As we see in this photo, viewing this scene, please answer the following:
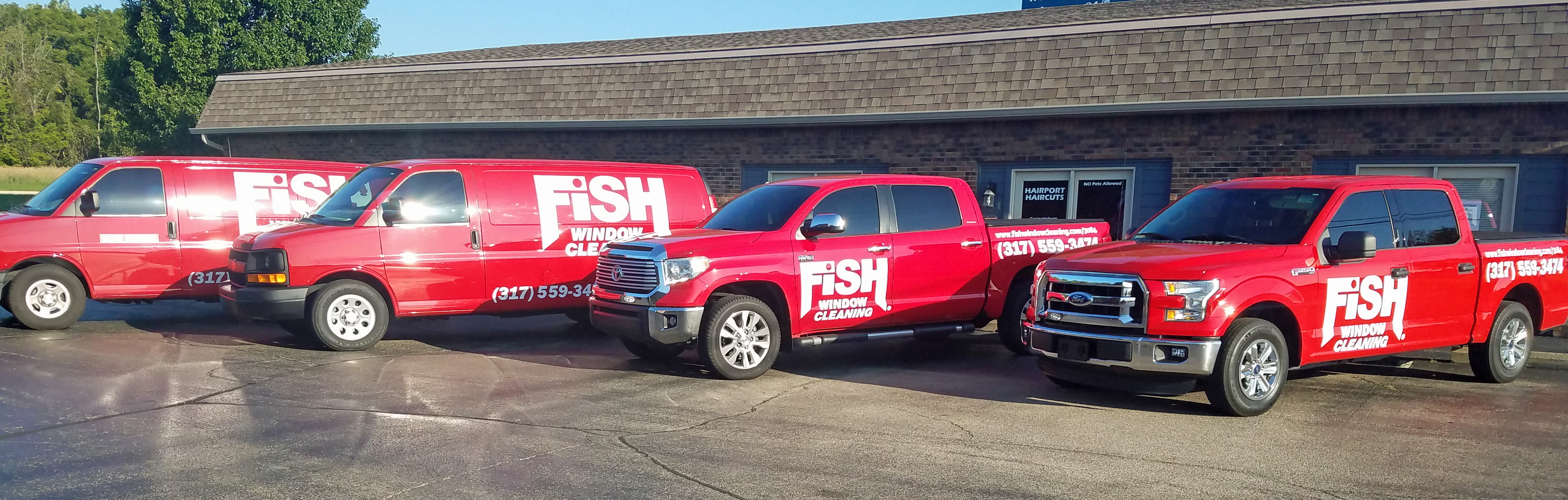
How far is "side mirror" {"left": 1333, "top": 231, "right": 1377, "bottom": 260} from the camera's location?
7.20 metres

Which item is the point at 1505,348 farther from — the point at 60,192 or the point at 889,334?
the point at 60,192

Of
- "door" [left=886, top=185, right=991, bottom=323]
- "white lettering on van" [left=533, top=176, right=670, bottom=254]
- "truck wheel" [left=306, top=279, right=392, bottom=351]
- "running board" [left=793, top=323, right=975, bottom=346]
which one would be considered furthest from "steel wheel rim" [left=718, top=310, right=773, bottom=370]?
"truck wheel" [left=306, top=279, right=392, bottom=351]

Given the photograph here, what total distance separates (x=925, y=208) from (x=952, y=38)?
724cm

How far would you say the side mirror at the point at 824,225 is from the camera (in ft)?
28.1

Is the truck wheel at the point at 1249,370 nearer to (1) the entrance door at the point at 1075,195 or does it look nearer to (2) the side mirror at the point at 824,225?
(2) the side mirror at the point at 824,225

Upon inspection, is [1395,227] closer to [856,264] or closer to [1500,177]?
[856,264]

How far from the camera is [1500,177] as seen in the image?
1262 cm

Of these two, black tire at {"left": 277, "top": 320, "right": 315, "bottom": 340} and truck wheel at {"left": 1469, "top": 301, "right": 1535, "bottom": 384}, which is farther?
black tire at {"left": 277, "top": 320, "right": 315, "bottom": 340}

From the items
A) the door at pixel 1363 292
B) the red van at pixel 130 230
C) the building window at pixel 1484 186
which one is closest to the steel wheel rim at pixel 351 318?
the red van at pixel 130 230

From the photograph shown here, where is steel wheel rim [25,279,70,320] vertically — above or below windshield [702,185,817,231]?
below

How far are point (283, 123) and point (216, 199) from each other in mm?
11185

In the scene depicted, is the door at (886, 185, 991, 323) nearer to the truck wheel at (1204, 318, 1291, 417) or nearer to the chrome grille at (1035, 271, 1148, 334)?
the chrome grille at (1035, 271, 1148, 334)

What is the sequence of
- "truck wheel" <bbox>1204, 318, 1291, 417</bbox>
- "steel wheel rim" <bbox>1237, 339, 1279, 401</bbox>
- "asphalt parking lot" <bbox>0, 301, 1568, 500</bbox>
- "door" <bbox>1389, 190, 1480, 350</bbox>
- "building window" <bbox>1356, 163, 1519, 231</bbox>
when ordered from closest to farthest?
"asphalt parking lot" <bbox>0, 301, 1568, 500</bbox>
"truck wheel" <bbox>1204, 318, 1291, 417</bbox>
"steel wheel rim" <bbox>1237, 339, 1279, 401</bbox>
"door" <bbox>1389, 190, 1480, 350</bbox>
"building window" <bbox>1356, 163, 1519, 231</bbox>

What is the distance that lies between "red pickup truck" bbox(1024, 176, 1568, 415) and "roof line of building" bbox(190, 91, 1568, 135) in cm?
408
